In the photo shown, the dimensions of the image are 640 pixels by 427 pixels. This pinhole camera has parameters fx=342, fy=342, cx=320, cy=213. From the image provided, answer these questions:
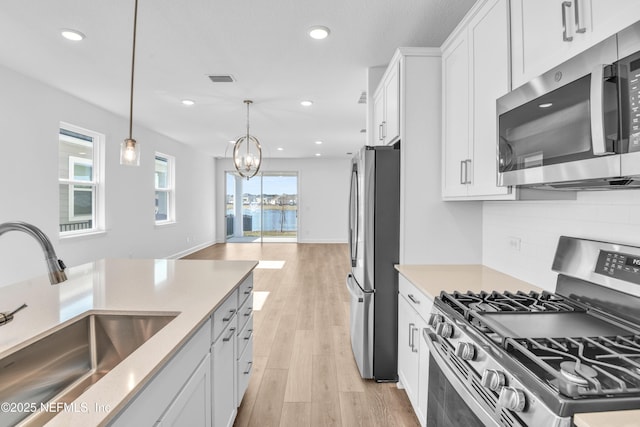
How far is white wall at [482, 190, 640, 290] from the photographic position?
1391 millimetres

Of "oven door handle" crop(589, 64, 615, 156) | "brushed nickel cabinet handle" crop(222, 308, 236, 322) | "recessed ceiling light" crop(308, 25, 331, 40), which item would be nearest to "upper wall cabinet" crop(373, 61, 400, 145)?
"recessed ceiling light" crop(308, 25, 331, 40)

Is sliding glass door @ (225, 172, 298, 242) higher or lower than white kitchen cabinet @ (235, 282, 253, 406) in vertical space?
higher

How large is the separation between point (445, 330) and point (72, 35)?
334 centimetres

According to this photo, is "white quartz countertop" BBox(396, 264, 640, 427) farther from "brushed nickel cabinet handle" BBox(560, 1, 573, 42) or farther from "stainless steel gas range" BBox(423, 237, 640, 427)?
"brushed nickel cabinet handle" BBox(560, 1, 573, 42)

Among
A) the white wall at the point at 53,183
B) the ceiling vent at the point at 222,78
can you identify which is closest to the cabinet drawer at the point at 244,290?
the ceiling vent at the point at 222,78

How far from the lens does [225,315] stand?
1688 millimetres

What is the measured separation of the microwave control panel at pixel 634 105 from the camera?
874 mm

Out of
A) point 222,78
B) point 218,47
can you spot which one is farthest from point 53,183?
point 218,47

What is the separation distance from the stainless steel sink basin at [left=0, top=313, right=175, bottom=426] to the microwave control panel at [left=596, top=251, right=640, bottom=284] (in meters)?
1.76

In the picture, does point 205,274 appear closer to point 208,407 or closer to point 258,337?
point 208,407

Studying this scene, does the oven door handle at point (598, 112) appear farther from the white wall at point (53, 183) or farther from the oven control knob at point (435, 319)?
the white wall at point (53, 183)

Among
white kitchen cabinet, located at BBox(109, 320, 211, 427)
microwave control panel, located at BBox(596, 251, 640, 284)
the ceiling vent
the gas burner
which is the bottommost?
white kitchen cabinet, located at BBox(109, 320, 211, 427)

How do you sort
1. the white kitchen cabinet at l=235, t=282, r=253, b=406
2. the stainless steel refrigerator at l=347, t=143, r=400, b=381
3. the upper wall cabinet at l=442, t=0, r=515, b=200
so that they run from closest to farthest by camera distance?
the upper wall cabinet at l=442, t=0, r=515, b=200 < the white kitchen cabinet at l=235, t=282, r=253, b=406 < the stainless steel refrigerator at l=347, t=143, r=400, b=381

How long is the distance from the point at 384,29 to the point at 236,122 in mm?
3646
